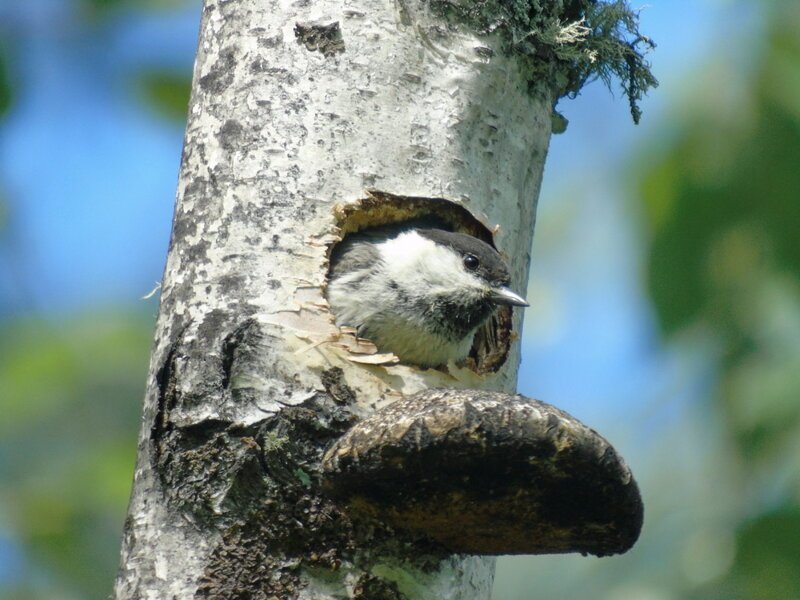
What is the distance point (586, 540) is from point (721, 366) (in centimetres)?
206

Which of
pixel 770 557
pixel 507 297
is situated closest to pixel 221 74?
pixel 507 297

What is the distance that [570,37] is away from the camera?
3070mm

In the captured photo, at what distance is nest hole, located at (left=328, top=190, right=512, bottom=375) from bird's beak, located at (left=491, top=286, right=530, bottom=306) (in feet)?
0.30

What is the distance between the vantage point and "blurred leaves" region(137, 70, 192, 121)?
15.3 ft

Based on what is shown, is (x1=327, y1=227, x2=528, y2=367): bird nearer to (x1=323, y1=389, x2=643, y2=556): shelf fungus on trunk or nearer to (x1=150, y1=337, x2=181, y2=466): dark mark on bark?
(x1=150, y1=337, x2=181, y2=466): dark mark on bark

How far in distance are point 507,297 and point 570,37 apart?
78 centimetres

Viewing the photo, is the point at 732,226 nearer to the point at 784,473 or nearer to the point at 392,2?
the point at 784,473

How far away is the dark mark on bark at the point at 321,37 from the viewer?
275 cm

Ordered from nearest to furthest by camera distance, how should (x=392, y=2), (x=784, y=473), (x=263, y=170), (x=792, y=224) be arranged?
(x=263, y=170) → (x=392, y=2) → (x=784, y=473) → (x=792, y=224)

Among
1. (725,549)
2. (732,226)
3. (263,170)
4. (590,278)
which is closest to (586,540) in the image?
(263,170)

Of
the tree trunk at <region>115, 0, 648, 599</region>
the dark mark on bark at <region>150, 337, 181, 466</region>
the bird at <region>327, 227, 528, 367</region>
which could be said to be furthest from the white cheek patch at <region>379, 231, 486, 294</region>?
the dark mark on bark at <region>150, 337, 181, 466</region>

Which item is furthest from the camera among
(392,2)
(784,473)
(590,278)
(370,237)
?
(590,278)

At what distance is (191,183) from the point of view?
2.68 metres

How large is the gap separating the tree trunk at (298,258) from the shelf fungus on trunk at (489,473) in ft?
0.60
